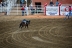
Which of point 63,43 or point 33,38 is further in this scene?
→ point 33,38

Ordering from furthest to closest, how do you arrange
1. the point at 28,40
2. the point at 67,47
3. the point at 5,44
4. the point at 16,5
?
the point at 16,5 < the point at 28,40 < the point at 5,44 < the point at 67,47

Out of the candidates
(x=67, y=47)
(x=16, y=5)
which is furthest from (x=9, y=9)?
(x=67, y=47)

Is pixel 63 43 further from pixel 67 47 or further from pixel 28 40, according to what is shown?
pixel 28 40

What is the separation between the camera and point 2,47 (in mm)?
11117

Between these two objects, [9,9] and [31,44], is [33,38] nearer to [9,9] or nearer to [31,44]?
[31,44]

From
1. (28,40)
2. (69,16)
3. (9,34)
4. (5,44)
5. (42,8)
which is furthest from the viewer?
(42,8)

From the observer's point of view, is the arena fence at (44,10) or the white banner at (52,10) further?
the white banner at (52,10)

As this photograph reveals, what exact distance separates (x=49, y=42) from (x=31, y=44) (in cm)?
106

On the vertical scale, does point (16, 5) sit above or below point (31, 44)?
above

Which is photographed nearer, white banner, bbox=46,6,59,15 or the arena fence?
the arena fence

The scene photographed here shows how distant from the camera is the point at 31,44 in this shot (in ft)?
38.1

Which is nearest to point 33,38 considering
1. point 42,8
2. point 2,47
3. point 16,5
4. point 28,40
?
point 28,40

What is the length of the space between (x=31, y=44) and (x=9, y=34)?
3.11m

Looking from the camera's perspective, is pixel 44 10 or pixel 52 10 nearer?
pixel 52 10
